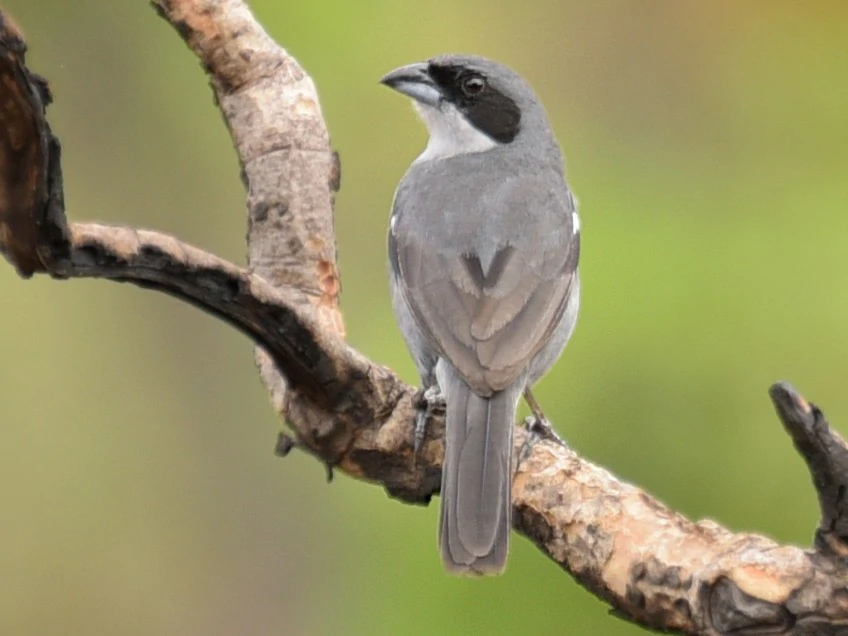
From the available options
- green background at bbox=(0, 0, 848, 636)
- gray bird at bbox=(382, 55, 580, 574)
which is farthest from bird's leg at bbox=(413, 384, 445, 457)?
green background at bbox=(0, 0, 848, 636)

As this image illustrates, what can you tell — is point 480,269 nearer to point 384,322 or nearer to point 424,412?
point 424,412

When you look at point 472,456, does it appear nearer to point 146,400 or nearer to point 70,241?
point 70,241

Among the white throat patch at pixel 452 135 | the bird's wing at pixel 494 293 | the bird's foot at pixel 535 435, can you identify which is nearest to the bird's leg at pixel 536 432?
the bird's foot at pixel 535 435

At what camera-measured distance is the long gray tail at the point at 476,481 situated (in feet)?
10.8

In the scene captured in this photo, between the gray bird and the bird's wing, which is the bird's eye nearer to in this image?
the gray bird

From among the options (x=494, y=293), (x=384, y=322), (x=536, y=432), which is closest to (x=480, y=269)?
(x=494, y=293)

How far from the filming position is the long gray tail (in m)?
3.28

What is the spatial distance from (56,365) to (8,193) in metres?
3.36

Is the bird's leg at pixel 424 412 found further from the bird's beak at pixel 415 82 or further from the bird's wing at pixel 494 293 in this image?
the bird's beak at pixel 415 82

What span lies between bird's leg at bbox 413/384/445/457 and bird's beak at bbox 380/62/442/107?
1260 millimetres

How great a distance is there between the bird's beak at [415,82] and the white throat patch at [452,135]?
0.20 ft

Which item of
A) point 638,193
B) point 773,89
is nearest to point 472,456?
point 638,193

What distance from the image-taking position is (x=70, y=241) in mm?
2744

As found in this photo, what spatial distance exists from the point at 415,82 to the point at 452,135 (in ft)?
0.69
